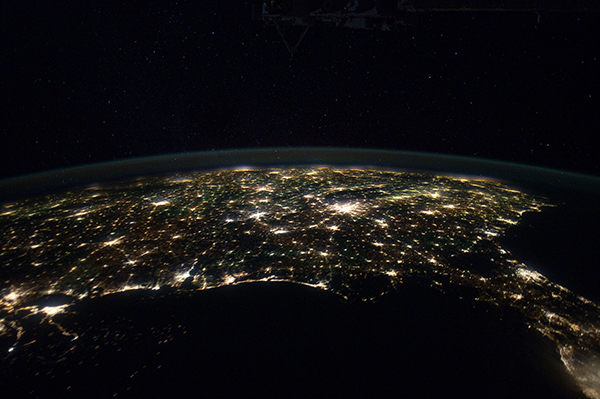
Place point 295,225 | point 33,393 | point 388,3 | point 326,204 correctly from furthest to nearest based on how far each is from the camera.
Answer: point 326,204
point 295,225
point 388,3
point 33,393

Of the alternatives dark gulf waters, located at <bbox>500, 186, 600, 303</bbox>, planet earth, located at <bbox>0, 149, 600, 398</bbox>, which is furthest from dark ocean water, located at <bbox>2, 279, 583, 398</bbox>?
dark gulf waters, located at <bbox>500, 186, 600, 303</bbox>

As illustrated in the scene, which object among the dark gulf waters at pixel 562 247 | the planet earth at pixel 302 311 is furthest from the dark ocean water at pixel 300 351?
the dark gulf waters at pixel 562 247

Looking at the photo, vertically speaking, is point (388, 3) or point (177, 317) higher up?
point (388, 3)

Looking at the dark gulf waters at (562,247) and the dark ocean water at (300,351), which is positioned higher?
the dark ocean water at (300,351)

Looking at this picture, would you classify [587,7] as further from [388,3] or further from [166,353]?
[166,353]

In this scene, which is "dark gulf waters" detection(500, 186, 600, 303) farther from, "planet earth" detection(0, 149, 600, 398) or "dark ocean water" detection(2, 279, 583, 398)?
"dark ocean water" detection(2, 279, 583, 398)

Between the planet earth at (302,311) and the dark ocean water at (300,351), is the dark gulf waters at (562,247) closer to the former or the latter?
the planet earth at (302,311)

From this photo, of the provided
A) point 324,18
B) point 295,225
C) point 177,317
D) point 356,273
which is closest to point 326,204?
point 295,225

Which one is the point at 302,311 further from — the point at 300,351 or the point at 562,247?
the point at 562,247

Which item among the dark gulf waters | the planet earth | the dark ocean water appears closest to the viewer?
the dark ocean water
